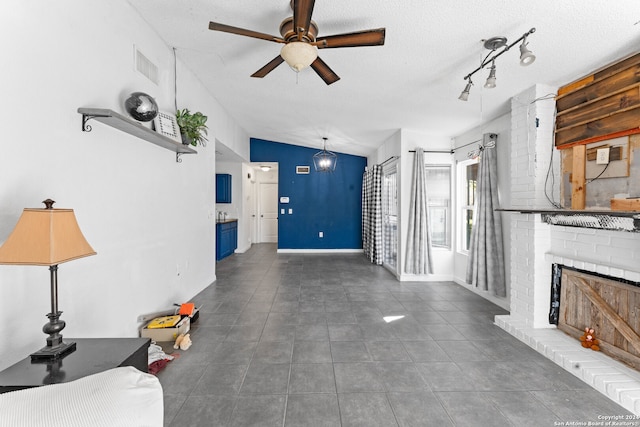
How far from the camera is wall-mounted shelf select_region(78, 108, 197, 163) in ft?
6.14

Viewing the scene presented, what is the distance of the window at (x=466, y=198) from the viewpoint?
455 cm

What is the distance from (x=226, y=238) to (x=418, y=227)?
4.14 metres

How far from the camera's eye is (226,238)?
6.60 meters

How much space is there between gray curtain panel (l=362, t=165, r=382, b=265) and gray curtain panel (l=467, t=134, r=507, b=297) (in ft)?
7.89

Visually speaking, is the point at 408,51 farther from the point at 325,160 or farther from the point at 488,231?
the point at 325,160

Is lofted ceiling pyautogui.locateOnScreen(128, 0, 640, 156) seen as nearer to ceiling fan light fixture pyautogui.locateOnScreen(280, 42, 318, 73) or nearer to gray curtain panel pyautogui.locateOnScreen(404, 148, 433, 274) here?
ceiling fan light fixture pyautogui.locateOnScreen(280, 42, 318, 73)

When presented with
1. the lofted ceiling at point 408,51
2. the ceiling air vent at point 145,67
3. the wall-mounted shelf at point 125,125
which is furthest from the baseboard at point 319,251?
the ceiling air vent at point 145,67

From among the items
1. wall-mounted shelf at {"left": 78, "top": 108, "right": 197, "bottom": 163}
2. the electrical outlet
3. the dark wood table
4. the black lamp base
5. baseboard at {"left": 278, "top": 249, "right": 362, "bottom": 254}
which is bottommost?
baseboard at {"left": 278, "top": 249, "right": 362, "bottom": 254}

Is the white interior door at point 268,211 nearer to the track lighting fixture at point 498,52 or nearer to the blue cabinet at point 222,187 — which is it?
the blue cabinet at point 222,187

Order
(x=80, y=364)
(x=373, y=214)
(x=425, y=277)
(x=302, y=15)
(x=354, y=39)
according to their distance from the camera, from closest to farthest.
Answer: (x=80, y=364)
(x=302, y=15)
(x=354, y=39)
(x=425, y=277)
(x=373, y=214)

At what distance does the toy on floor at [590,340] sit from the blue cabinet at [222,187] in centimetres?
647

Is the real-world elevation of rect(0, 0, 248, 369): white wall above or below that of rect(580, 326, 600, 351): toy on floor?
above

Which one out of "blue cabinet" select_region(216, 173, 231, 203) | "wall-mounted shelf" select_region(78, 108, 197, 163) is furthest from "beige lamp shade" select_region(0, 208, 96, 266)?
"blue cabinet" select_region(216, 173, 231, 203)

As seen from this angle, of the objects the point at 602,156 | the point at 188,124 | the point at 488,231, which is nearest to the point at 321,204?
the point at 488,231
